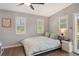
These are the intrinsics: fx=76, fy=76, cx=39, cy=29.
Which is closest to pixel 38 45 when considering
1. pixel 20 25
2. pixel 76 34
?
pixel 20 25

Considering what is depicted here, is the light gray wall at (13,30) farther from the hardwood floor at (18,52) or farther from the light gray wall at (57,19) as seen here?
the light gray wall at (57,19)

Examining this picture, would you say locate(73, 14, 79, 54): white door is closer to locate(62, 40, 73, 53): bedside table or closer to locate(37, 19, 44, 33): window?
locate(62, 40, 73, 53): bedside table

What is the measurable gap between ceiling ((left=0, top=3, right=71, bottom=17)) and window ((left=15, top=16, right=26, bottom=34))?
14 centimetres

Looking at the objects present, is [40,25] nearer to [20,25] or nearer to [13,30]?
[20,25]

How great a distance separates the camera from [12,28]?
4.08 feet

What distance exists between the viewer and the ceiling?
116 centimetres

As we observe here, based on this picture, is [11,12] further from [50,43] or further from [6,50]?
[50,43]

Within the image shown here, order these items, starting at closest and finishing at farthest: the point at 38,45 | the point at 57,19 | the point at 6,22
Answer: the point at 6,22 < the point at 38,45 < the point at 57,19

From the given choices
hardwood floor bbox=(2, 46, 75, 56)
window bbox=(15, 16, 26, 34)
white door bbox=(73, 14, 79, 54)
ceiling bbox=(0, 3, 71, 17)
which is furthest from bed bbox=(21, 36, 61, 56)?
ceiling bbox=(0, 3, 71, 17)

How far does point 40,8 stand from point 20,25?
1.47 feet

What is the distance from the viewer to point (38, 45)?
4.30 feet

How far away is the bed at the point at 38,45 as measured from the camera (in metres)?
1.25

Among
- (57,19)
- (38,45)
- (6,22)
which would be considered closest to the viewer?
(6,22)

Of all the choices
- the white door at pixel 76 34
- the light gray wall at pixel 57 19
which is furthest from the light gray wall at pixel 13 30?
the white door at pixel 76 34
